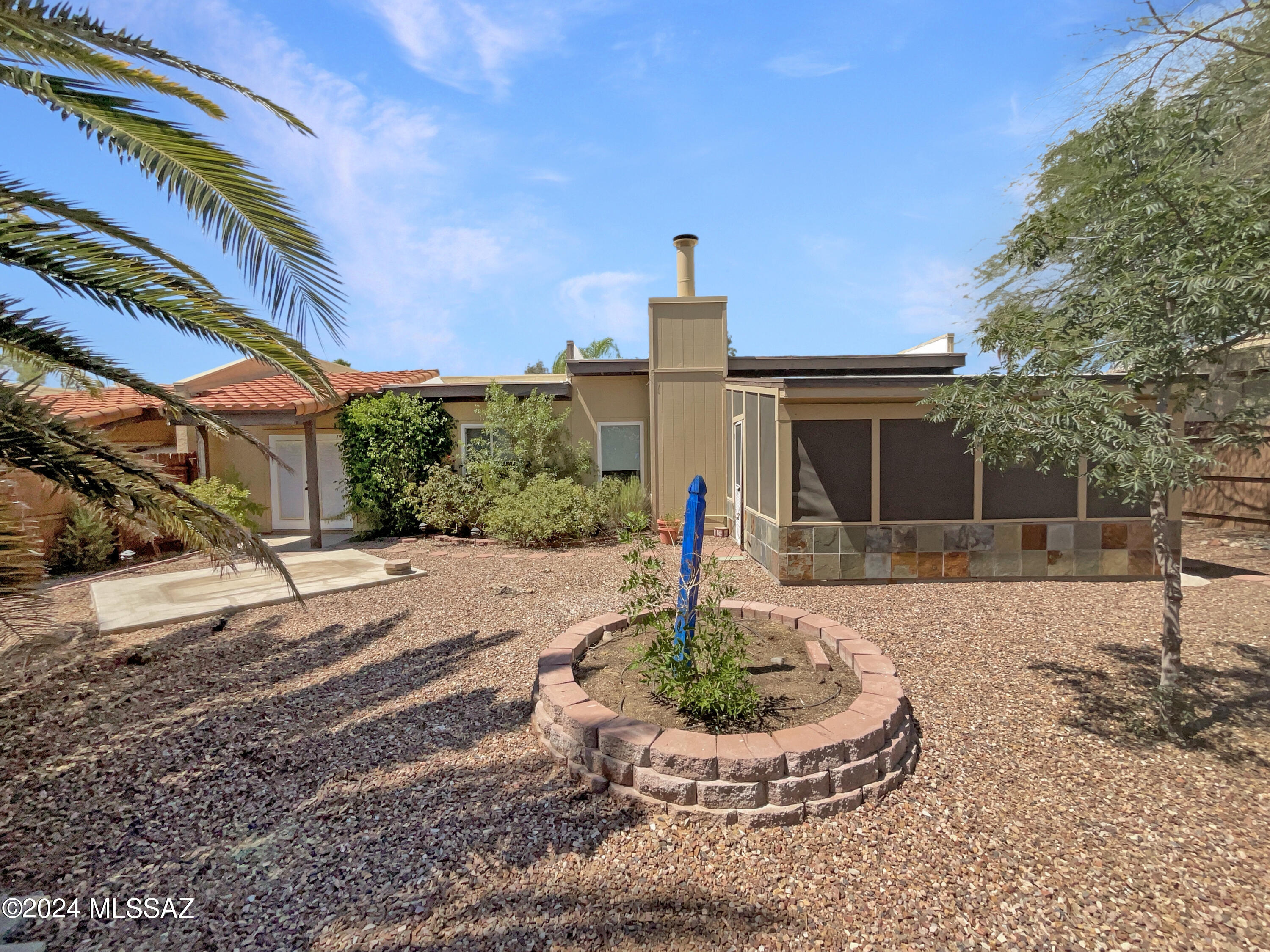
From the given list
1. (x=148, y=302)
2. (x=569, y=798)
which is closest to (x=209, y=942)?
(x=569, y=798)

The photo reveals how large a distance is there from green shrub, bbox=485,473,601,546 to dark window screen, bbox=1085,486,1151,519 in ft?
21.5

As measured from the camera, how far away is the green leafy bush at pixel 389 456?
10.7 meters

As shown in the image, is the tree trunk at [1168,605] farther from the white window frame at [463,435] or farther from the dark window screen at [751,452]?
the white window frame at [463,435]

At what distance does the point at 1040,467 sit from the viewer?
3.70 meters

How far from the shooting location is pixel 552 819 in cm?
287

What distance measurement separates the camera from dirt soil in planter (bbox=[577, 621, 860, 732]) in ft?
11.6

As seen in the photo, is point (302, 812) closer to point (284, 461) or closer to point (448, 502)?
point (448, 502)

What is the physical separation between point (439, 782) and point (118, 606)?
17.7ft

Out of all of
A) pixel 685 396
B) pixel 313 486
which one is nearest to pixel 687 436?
pixel 685 396

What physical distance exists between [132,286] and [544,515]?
6711 millimetres

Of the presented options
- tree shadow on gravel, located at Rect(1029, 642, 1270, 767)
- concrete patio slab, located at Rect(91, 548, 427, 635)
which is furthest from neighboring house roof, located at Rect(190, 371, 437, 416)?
tree shadow on gravel, located at Rect(1029, 642, 1270, 767)

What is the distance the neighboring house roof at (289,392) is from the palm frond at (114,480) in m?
5.99

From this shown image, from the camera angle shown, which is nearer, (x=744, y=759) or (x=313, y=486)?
(x=744, y=759)

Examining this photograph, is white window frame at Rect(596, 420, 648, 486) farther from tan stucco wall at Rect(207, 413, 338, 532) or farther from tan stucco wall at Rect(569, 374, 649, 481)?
tan stucco wall at Rect(207, 413, 338, 532)
